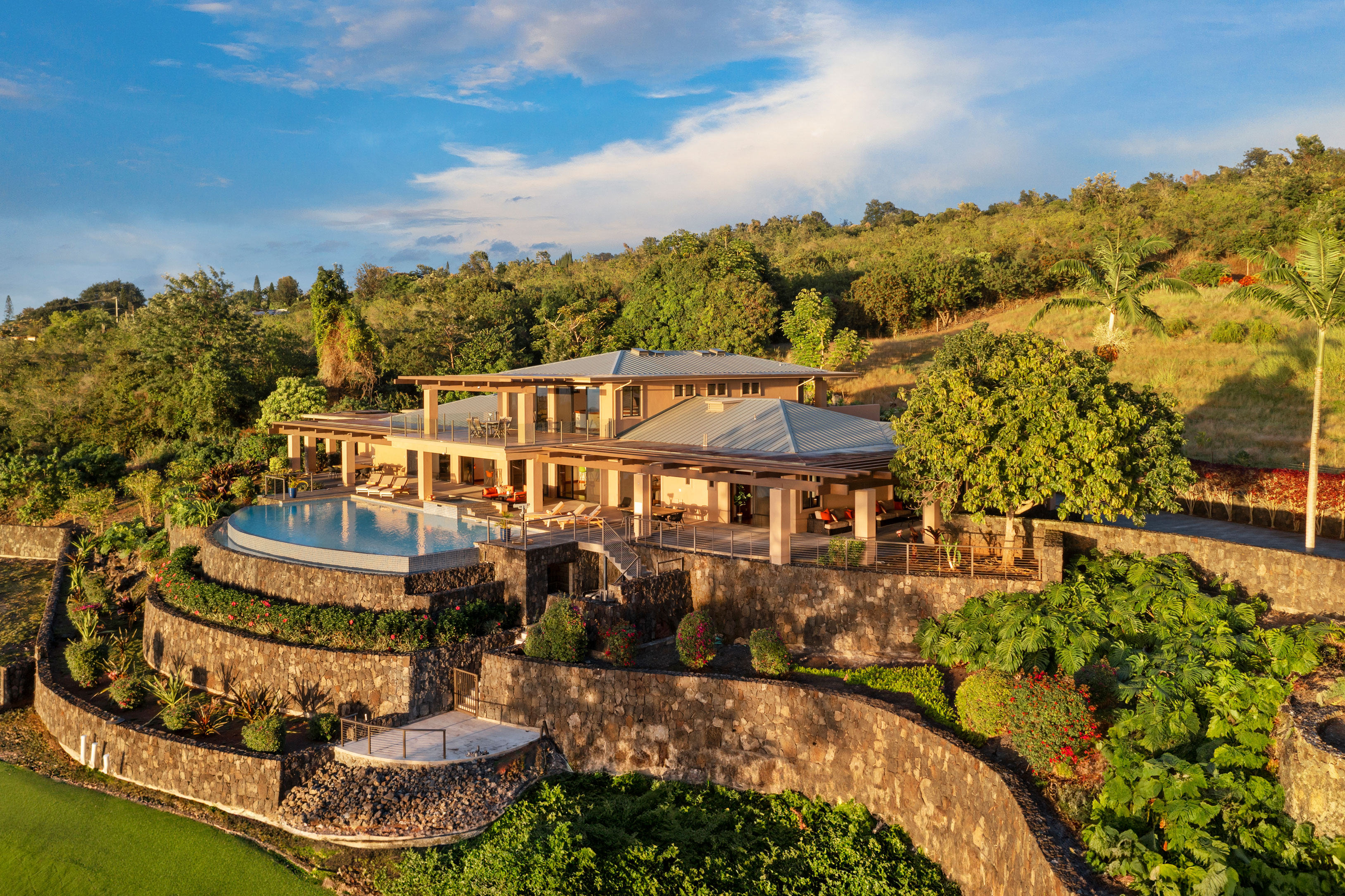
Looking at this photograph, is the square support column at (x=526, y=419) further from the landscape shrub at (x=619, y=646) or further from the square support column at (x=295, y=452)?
the square support column at (x=295, y=452)

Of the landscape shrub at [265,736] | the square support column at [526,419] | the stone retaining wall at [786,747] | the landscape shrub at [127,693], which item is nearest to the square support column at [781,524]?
the stone retaining wall at [786,747]

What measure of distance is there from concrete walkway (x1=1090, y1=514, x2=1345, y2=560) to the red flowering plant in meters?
7.16

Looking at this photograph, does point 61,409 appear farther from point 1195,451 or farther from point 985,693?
point 1195,451

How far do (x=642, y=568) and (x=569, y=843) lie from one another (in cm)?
796

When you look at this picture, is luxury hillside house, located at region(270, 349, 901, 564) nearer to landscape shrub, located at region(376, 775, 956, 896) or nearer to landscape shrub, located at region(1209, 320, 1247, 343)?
landscape shrub, located at region(376, 775, 956, 896)

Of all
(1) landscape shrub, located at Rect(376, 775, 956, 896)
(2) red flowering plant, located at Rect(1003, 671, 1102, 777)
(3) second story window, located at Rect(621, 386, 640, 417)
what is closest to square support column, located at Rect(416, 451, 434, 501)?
(3) second story window, located at Rect(621, 386, 640, 417)

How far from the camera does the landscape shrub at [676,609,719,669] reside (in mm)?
16609

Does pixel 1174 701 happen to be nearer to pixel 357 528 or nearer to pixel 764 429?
pixel 764 429

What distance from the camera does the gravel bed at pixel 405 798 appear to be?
14492 mm

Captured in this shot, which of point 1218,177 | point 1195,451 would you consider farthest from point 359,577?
point 1218,177

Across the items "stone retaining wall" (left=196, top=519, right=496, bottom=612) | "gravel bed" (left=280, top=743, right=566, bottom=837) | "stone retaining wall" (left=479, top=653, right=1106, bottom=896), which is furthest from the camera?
"stone retaining wall" (left=196, top=519, right=496, bottom=612)

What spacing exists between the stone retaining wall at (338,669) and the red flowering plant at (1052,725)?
10.4m

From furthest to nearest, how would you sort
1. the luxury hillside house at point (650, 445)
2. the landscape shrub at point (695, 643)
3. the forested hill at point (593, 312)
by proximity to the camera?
the forested hill at point (593, 312) < the luxury hillside house at point (650, 445) < the landscape shrub at point (695, 643)

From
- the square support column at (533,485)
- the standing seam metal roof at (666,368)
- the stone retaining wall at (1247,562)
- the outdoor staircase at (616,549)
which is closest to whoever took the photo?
the stone retaining wall at (1247,562)
